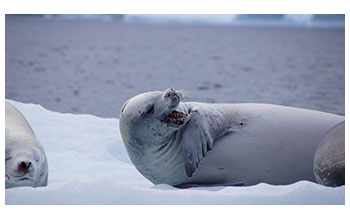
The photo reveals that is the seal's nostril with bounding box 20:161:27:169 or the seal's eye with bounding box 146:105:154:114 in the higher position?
the seal's eye with bounding box 146:105:154:114

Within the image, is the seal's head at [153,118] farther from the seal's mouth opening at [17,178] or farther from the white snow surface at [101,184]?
the seal's mouth opening at [17,178]

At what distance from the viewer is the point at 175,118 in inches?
168

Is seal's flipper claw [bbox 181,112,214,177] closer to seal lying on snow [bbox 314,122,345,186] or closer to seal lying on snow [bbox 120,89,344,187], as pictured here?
seal lying on snow [bbox 120,89,344,187]

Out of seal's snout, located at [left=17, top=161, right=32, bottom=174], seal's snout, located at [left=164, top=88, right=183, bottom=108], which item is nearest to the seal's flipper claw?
seal's snout, located at [left=164, top=88, right=183, bottom=108]

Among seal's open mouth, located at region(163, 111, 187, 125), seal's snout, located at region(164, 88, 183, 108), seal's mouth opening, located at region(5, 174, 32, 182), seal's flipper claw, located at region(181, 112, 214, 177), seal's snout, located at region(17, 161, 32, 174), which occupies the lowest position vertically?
seal's mouth opening, located at region(5, 174, 32, 182)

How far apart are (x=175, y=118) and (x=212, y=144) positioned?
437 millimetres

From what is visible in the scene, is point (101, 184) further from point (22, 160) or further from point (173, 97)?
point (173, 97)

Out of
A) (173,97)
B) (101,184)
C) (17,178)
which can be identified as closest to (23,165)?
(17,178)

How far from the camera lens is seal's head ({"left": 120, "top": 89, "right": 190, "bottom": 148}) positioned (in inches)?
166

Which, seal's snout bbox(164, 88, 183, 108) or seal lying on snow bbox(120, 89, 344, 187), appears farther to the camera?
seal lying on snow bbox(120, 89, 344, 187)
